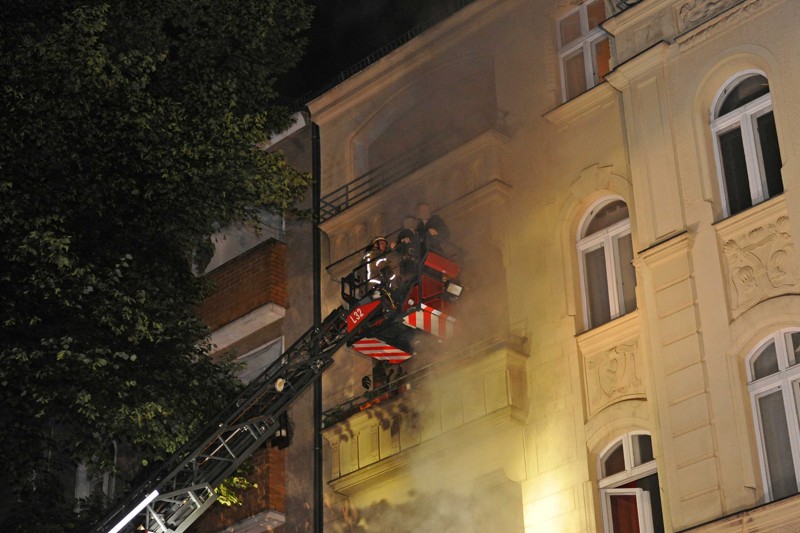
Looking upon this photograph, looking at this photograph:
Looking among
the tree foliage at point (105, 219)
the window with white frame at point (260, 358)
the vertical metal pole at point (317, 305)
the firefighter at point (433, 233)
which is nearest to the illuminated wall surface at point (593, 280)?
the vertical metal pole at point (317, 305)

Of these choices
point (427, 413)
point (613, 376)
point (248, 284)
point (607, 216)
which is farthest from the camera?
point (248, 284)

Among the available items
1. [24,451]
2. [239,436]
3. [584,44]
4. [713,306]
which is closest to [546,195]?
[584,44]

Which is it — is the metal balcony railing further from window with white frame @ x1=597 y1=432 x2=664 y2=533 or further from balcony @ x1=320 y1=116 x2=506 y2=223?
window with white frame @ x1=597 y1=432 x2=664 y2=533

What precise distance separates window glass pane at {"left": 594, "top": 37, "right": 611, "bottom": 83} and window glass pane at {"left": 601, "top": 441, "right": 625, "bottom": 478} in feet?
18.0

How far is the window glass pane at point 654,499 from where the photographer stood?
15.8m

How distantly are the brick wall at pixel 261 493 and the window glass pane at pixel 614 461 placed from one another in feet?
21.0

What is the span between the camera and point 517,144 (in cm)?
1972

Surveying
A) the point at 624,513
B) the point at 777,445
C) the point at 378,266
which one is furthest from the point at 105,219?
the point at 777,445

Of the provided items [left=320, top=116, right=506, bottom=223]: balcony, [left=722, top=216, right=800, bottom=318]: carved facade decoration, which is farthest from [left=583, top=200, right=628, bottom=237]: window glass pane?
[left=722, top=216, right=800, bottom=318]: carved facade decoration

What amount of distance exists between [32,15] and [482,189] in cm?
671

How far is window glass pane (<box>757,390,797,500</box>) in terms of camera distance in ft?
46.6

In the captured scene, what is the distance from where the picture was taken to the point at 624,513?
1614 centimetres

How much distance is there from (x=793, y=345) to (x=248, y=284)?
11.0 m

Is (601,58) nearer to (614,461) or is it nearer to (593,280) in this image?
(593,280)
